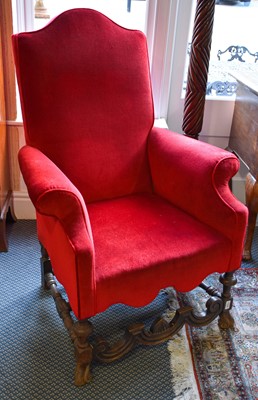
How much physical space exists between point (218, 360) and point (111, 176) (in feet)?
2.44

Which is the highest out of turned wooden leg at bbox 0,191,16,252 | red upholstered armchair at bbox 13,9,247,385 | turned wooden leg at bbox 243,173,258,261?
red upholstered armchair at bbox 13,9,247,385

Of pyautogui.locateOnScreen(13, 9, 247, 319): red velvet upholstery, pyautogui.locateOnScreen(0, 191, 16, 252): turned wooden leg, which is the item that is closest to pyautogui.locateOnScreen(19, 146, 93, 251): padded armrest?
pyautogui.locateOnScreen(13, 9, 247, 319): red velvet upholstery

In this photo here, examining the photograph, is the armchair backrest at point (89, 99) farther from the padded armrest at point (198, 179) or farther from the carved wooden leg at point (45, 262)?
the carved wooden leg at point (45, 262)

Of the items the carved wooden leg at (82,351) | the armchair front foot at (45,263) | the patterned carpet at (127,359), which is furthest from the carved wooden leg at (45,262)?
the carved wooden leg at (82,351)

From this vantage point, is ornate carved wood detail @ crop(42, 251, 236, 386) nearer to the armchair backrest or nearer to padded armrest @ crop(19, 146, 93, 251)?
padded armrest @ crop(19, 146, 93, 251)

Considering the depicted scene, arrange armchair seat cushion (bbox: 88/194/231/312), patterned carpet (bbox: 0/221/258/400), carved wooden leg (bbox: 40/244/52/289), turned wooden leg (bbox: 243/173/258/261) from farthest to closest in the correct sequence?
turned wooden leg (bbox: 243/173/258/261) → carved wooden leg (bbox: 40/244/52/289) → patterned carpet (bbox: 0/221/258/400) → armchair seat cushion (bbox: 88/194/231/312)

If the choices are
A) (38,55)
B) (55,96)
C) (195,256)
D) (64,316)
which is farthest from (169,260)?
(38,55)

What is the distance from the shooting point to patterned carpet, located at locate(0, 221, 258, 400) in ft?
4.30

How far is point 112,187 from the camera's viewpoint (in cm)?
162

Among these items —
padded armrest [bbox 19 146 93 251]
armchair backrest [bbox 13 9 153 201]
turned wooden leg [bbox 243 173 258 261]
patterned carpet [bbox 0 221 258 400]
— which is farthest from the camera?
turned wooden leg [bbox 243 173 258 261]

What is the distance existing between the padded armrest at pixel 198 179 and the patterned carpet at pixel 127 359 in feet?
1.37

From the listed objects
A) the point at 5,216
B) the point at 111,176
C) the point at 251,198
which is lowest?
the point at 5,216

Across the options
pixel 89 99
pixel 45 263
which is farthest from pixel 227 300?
pixel 89 99

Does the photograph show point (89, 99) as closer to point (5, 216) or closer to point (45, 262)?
point (45, 262)
